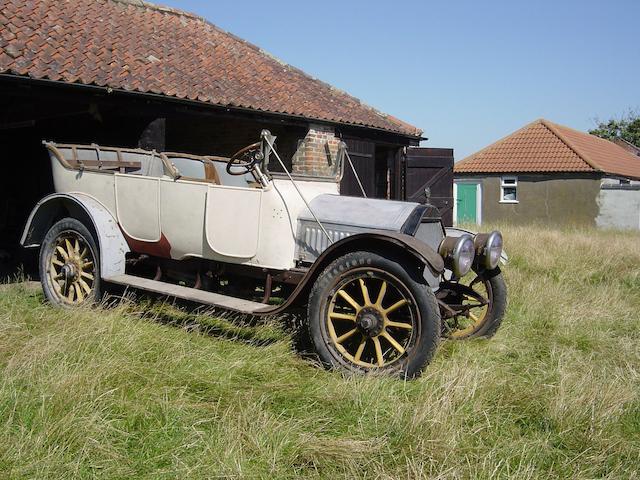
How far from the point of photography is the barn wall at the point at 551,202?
20.9m

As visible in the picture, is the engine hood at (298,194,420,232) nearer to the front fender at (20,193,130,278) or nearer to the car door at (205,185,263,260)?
the car door at (205,185,263,260)

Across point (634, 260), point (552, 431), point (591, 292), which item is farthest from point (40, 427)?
point (634, 260)

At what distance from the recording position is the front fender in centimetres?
461

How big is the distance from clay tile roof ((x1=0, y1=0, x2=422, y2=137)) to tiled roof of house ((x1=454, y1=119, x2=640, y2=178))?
1040 cm

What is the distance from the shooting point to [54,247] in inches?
196

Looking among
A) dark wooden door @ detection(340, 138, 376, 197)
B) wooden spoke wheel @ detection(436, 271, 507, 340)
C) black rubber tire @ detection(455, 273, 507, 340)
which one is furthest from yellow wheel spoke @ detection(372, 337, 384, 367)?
dark wooden door @ detection(340, 138, 376, 197)

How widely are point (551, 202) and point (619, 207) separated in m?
2.20

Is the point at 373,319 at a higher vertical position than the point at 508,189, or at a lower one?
lower

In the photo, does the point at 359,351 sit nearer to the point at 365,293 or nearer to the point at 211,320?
the point at 365,293

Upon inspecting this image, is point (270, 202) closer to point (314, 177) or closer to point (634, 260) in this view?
point (314, 177)

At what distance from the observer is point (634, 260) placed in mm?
8469

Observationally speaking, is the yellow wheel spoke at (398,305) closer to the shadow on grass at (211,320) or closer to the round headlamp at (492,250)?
the shadow on grass at (211,320)

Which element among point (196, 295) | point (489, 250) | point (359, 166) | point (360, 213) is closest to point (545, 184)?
point (359, 166)

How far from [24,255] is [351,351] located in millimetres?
5927
